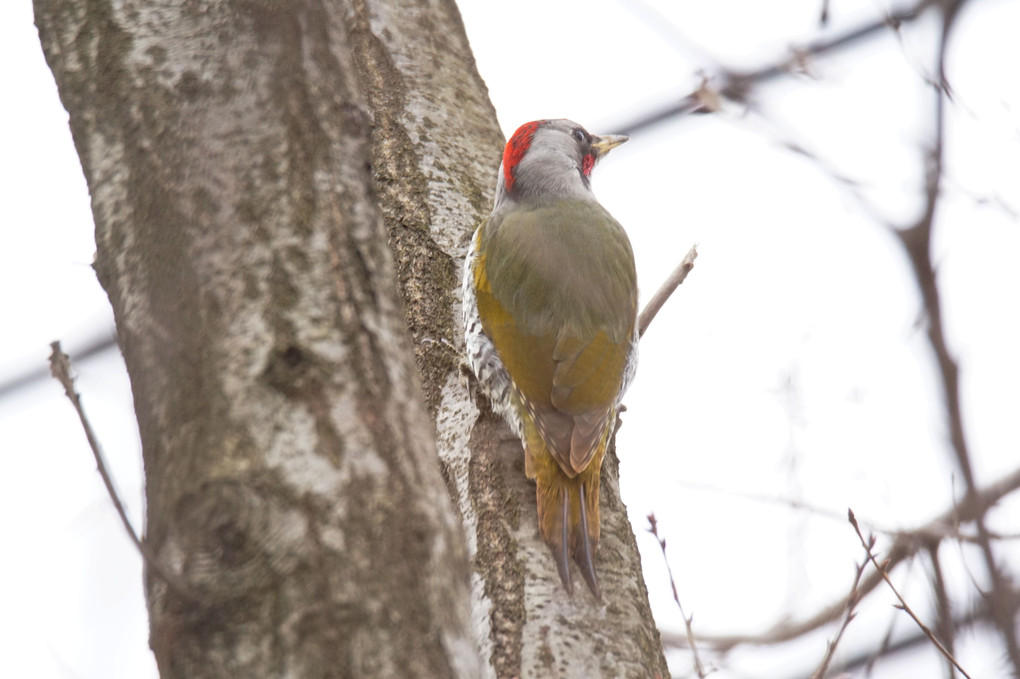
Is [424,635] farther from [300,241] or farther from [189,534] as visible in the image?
[300,241]

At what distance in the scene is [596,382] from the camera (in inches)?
141

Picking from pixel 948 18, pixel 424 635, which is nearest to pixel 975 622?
pixel 948 18

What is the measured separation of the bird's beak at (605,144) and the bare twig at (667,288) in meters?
1.79

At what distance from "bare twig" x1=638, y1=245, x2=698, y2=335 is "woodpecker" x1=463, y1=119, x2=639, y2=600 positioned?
307mm

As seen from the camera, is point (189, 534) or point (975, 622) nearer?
point (189, 534)

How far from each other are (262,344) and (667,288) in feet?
7.89

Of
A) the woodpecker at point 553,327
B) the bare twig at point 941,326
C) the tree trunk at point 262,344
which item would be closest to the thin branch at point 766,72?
the bare twig at point 941,326

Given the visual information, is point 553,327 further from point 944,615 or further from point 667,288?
point 944,615

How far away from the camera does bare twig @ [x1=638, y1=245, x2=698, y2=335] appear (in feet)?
11.0

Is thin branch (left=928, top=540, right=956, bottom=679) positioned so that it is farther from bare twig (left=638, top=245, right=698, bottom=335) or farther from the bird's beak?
the bird's beak

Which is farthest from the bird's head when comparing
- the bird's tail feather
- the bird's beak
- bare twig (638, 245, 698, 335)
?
the bird's tail feather

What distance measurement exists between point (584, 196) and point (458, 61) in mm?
1118

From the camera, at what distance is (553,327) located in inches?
146

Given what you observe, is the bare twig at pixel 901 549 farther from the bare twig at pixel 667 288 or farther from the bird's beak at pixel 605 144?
the bird's beak at pixel 605 144
